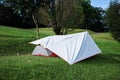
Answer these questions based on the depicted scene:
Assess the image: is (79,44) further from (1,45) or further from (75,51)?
(1,45)

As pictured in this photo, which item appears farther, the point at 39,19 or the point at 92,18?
the point at 92,18

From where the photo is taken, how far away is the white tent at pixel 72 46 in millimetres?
15555

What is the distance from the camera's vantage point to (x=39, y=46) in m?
17.2

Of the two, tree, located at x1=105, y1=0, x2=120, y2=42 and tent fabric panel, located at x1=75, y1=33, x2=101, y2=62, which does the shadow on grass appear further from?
tree, located at x1=105, y1=0, x2=120, y2=42

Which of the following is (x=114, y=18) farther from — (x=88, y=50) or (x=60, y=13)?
(x=88, y=50)

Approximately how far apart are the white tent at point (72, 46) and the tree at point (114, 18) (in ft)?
47.4

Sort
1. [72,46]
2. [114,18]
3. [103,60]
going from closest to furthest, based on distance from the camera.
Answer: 1. [72,46]
2. [103,60]
3. [114,18]

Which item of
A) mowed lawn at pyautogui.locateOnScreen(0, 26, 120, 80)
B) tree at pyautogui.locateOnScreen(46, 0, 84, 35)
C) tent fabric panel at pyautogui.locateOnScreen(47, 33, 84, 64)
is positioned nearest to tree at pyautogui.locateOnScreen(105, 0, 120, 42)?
tree at pyautogui.locateOnScreen(46, 0, 84, 35)

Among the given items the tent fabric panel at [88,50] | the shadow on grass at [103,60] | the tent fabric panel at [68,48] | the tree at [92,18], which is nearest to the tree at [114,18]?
the shadow on grass at [103,60]

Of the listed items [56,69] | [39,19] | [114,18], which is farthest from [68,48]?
[114,18]

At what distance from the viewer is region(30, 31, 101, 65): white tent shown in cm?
1555

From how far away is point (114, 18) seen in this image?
104 feet

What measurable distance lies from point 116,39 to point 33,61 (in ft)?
65.7

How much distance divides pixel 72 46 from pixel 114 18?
54.3ft
